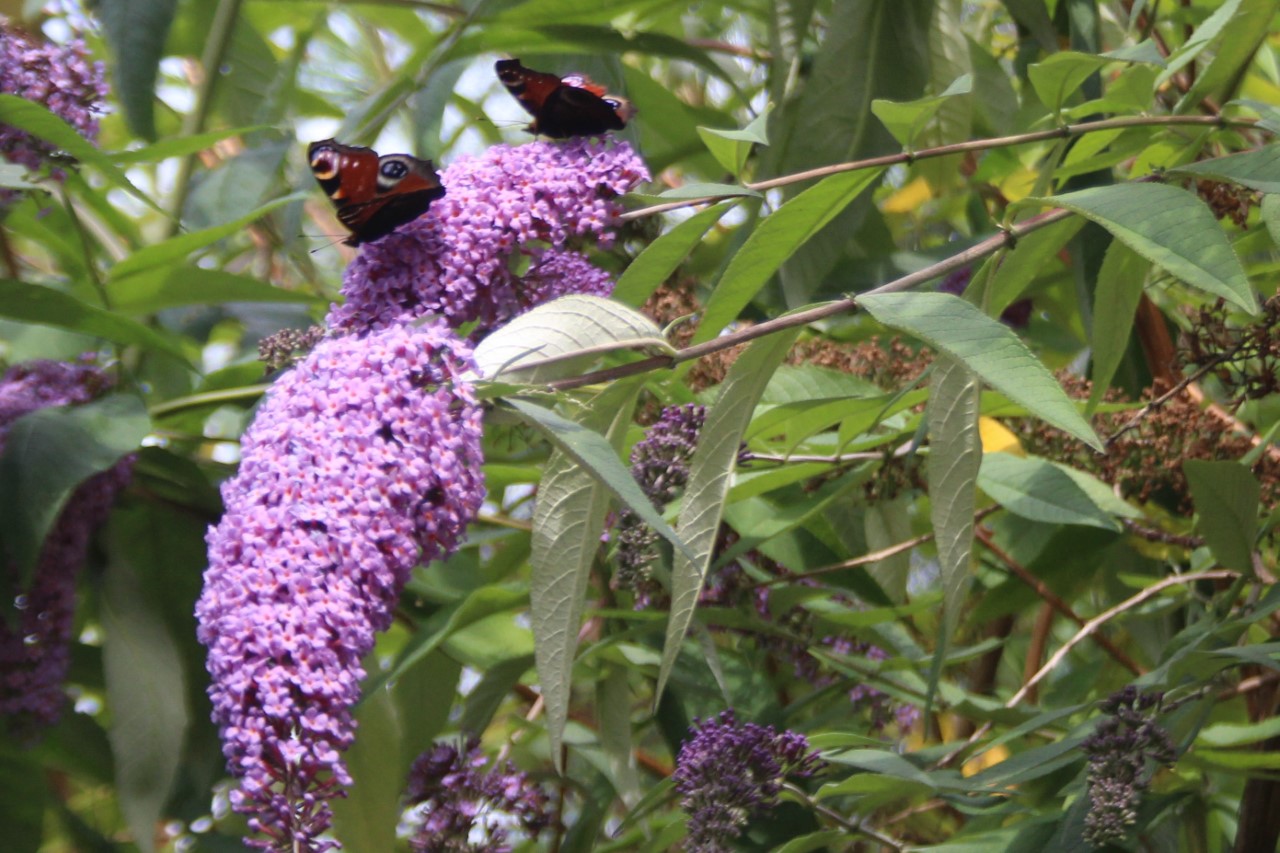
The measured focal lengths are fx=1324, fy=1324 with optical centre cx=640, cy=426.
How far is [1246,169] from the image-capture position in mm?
785

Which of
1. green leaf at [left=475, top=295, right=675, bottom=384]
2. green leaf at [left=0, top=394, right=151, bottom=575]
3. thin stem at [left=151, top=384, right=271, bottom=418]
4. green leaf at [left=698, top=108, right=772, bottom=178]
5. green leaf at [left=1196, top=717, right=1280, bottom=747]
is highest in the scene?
green leaf at [left=698, top=108, right=772, bottom=178]

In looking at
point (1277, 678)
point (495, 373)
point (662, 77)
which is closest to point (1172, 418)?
point (1277, 678)

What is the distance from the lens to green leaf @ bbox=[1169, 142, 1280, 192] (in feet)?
2.51

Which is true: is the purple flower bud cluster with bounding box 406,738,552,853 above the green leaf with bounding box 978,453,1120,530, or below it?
below

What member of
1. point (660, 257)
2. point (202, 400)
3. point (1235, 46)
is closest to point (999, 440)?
point (1235, 46)

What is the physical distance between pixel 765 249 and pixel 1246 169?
11.3 inches

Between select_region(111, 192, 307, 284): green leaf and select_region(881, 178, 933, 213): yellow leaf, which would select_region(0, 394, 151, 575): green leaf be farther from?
select_region(881, 178, 933, 213): yellow leaf

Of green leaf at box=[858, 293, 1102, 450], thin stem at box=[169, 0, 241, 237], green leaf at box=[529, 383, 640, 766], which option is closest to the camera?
green leaf at box=[858, 293, 1102, 450]

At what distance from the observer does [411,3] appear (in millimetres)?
1435

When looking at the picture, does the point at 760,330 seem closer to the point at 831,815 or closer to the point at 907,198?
the point at 831,815

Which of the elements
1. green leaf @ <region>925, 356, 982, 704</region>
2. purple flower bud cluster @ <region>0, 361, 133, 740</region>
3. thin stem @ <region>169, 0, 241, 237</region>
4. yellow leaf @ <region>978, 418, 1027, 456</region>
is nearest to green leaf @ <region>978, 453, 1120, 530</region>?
yellow leaf @ <region>978, 418, 1027, 456</region>

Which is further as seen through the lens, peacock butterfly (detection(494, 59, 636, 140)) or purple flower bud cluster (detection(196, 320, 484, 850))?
peacock butterfly (detection(494, 59, 636, 140))

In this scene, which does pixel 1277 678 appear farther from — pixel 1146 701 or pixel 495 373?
pixel 495 373

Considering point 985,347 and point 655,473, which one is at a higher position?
point 985,347
